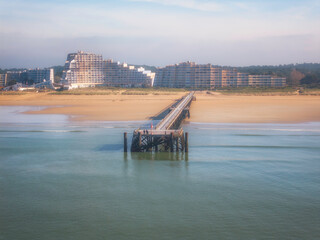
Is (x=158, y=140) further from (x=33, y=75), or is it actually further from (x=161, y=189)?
(x=33, y=75)

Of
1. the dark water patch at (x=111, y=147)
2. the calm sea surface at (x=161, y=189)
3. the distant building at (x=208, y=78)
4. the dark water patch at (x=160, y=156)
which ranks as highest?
the distant building at (x=208, y=78)

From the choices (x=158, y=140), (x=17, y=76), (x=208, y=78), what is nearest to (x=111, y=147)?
(x=158, y=140)

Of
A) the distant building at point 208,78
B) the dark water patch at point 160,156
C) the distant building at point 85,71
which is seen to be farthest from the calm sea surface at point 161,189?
the distant building at point 85,71

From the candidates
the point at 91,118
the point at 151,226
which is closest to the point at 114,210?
the point at 151,226

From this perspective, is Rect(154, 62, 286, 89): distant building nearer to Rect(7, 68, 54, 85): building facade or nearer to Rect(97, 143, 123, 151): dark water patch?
Rect(7, 68, 54, 85): building facade

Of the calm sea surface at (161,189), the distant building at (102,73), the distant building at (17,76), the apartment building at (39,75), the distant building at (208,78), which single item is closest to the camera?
the calm sea surface at (161,189)

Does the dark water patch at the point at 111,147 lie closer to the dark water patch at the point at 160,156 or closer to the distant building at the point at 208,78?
the dark water patch at the point at 160,156

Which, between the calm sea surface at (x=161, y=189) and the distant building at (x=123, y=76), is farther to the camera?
the distant building at (x=123, y=76)
